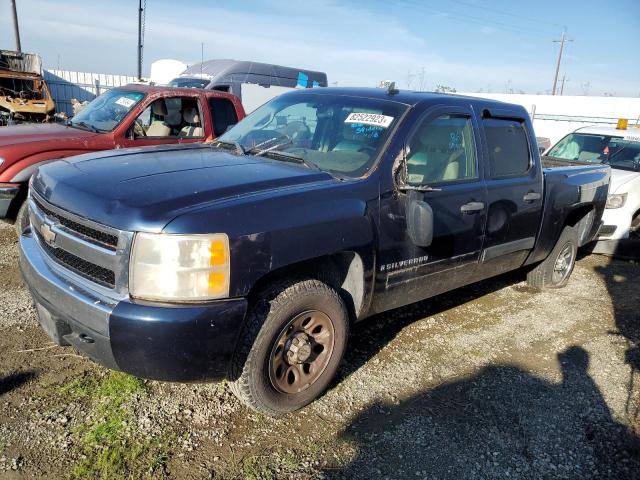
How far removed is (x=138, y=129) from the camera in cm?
619

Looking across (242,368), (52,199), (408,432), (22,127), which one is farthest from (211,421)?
(22,127)

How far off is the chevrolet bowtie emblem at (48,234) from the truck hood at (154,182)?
157 mm

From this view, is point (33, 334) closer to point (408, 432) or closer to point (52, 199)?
point (52, 199)

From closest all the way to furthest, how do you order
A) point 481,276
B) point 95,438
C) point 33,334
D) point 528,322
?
point 95,438 → point 33,334 → point 481,276 → point 528,322

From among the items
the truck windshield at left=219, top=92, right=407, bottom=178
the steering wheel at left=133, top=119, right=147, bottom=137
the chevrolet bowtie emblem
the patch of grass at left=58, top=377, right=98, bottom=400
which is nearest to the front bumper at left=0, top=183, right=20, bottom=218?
the steering wheel at left=133, top=119, right=147, bottom=137

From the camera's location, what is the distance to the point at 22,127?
19.5 ft

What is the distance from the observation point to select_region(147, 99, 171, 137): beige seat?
637cm

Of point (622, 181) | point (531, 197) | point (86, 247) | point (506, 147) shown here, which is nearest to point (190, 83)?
point (622, 181)

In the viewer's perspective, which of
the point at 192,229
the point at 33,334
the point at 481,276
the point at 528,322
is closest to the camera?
the point at 192,229

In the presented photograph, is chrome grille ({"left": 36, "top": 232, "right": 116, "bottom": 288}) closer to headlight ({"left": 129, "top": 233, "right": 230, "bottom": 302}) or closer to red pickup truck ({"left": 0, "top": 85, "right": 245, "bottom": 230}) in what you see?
headlight ({"left": 129, "top": 233, "right": 230, "bottom": 302})

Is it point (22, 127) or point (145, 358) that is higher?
point (22, 127)

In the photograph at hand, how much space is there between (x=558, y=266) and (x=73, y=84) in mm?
20172

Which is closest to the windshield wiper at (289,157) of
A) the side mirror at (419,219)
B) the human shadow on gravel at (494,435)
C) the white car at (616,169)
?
the side mirror at (419,219)

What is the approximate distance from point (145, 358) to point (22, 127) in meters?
4.71
